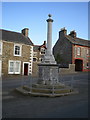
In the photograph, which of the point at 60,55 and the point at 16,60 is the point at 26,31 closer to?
the point at 16,60

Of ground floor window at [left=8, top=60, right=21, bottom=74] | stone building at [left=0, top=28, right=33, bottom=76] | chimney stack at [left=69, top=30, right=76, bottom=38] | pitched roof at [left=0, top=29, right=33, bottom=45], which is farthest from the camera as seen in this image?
chimney stack at [left=69, top=30, right=76, bottom=38]

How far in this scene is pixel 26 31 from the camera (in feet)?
83.0

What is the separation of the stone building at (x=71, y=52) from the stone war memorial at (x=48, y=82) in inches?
821

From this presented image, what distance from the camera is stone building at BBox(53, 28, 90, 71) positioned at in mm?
30438

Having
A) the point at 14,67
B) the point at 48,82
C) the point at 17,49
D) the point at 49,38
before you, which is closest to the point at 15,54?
the point at 17,49

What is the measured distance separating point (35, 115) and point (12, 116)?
2.66ft

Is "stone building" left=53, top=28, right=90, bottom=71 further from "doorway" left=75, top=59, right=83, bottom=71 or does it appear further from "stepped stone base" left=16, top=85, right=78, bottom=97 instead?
"stepped stone base" left=16, top=85, right=78, bottom=97

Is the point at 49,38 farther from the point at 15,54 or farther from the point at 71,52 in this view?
the point at 71,52

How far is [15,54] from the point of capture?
71.1ft

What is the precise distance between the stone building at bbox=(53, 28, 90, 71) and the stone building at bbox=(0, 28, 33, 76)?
34.4ft

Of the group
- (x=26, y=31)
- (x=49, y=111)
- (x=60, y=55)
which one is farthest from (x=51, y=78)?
(x=60, y=55)

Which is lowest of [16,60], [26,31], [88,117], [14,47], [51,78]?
[88,117]

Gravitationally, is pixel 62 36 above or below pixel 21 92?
above

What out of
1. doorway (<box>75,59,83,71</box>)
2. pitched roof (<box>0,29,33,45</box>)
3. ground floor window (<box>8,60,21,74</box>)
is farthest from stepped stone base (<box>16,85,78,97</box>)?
doorway (<box>75,59,83,71</box>)
